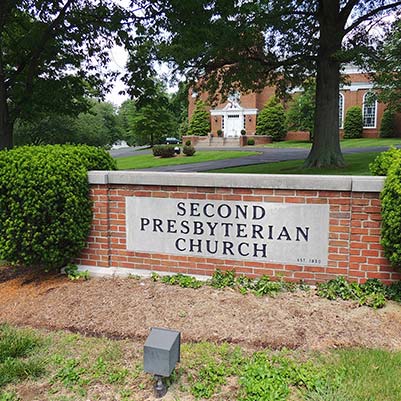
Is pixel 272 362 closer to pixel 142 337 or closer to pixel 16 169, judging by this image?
pixel 142 337

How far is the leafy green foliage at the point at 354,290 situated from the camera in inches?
150

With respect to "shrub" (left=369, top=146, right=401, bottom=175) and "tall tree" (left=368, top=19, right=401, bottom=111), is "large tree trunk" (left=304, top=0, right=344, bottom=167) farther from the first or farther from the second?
"shrub" (left=369, top=146, right=401, bottom=175)

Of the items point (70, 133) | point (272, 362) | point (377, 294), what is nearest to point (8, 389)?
point (272, 362)

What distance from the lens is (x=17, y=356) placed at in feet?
10.3

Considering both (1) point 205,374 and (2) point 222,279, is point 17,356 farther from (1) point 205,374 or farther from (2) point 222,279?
(2) point 222,279

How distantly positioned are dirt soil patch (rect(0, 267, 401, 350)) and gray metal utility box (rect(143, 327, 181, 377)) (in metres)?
0.85

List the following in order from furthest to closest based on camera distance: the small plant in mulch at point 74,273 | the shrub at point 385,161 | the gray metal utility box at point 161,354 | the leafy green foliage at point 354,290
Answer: the small plant in mulch at point 74,273 < the shrub at point 385,161 < the leafy green foliage at point 354,290 < the gray metal utility box at point 161,354

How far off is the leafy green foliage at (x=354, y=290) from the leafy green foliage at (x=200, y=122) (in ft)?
143

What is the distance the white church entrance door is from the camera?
46.3 meters

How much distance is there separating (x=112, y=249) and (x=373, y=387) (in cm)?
325

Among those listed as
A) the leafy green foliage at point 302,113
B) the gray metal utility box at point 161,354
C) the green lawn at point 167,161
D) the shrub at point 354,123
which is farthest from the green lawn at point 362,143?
the gray metal utility box at point 161,354

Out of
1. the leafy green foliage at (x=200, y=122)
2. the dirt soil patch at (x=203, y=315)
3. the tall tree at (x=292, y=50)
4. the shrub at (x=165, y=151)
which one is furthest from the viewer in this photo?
the leafy green foliage at (x=200, y=122)

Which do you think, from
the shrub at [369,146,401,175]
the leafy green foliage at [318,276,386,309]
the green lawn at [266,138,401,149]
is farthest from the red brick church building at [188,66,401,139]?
the leafy green foliage at [318,276,386,309]

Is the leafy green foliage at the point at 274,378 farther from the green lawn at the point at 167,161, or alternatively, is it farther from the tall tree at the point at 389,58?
the green lawn at the point at 167,161
